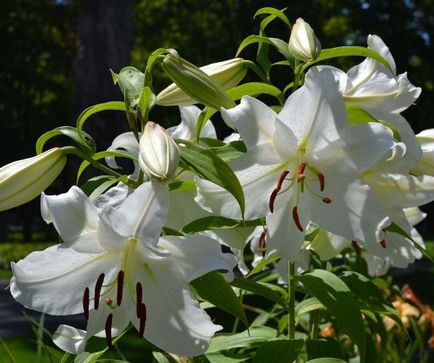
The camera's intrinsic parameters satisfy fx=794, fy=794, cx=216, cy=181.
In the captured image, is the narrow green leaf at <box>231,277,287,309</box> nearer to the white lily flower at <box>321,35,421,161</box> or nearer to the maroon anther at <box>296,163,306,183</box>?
the maroon anther at <box>296,163,306,183</box>

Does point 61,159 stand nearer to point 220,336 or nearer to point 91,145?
point 91,145

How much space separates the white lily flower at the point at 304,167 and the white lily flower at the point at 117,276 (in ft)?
0.34

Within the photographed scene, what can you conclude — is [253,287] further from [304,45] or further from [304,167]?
[304,45]

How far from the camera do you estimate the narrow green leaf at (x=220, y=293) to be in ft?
3.12

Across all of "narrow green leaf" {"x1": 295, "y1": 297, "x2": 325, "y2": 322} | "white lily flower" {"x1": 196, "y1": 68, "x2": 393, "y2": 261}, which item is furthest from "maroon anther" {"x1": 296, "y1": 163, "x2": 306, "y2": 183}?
"narrow green leaf" {"x1": 295, "y1": 297, "x2": 325, "y2": 322}

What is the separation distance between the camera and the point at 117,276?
0.95 meters

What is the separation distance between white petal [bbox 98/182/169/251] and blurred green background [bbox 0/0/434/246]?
44.4 ft

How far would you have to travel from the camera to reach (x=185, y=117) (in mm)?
1216

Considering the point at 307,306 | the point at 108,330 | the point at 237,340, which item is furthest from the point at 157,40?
the point at 108,330

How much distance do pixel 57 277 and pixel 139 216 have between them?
172mm

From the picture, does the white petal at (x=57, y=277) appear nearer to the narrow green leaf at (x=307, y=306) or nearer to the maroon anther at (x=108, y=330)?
the maroon anther at (x=108, y=330)

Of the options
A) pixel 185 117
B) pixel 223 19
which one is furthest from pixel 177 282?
pixel 223 19

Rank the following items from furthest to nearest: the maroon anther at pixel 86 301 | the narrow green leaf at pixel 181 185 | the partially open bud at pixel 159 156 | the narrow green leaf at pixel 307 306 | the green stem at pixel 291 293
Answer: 1. the narrow green leaf at pixel 307 306
2. the green stem at pixel 291 293
3. the narrow green leaf at pixel 181 185
4. the maroon anther at pixel 86 301
5. the partially open bud at pixel 159 156

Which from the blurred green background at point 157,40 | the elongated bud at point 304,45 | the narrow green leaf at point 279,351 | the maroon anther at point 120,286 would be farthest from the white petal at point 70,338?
the blurred green background at point 157,40
